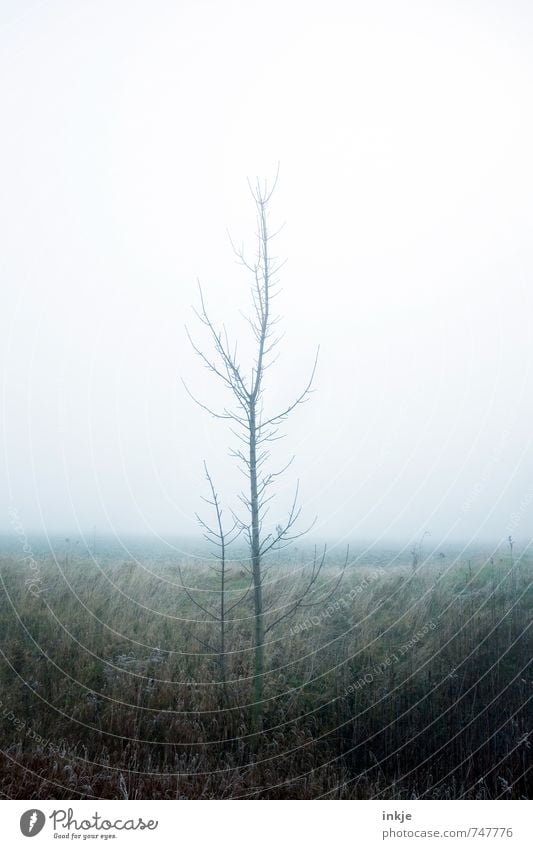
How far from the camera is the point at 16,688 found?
5.09 metres

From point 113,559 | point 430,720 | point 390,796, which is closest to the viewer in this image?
point 390,796

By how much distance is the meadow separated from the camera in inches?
169

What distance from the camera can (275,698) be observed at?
5.09 m

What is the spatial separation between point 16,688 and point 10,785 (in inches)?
45.6

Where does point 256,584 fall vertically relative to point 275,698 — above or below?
above

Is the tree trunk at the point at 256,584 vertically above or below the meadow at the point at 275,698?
above

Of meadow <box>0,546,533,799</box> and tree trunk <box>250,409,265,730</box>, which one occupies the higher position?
tree trunk <box>250,409,265,730</box>

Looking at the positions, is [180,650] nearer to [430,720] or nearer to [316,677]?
[316,677]

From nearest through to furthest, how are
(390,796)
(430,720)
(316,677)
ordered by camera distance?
1. (390,796)
2. (430,720)
3. (316,677)

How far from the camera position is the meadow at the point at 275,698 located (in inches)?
169

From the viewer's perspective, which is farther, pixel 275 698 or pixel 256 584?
pixel 275 698

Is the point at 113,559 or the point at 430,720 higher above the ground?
the point at 113,559
